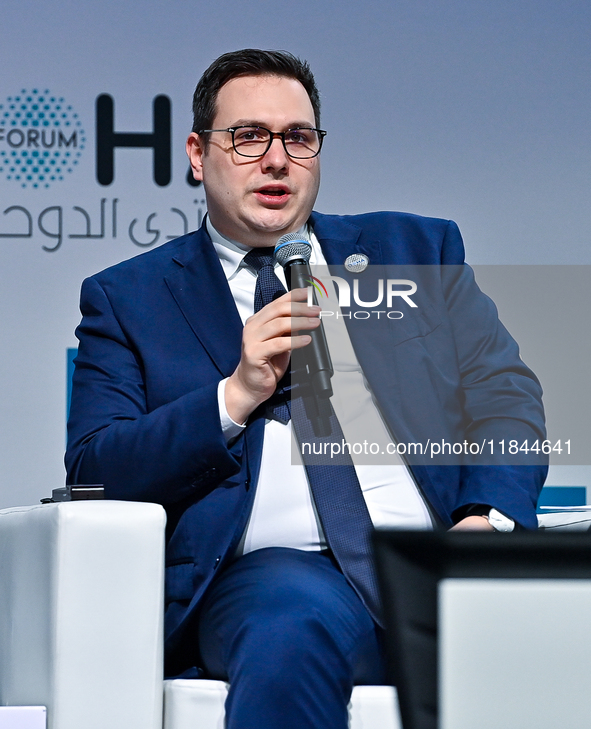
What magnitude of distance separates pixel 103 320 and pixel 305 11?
1840 mm

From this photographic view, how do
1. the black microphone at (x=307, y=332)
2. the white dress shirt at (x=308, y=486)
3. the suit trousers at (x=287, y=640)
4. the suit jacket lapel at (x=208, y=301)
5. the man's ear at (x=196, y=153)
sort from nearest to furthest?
1. the suit trousers at (x=287, y=640)
2. the black microphone at (x=307, y=332)
3. the white dress shirt at (x=308, y=486)
4. the suit jacket lapel at (x=208, y=301)
5. the man's ear at (x=196, y=153)

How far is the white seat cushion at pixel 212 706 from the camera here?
1.23 m

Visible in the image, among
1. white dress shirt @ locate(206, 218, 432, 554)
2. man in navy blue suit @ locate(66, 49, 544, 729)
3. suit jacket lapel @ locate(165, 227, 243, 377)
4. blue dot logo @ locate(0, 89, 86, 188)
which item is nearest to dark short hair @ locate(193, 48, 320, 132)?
man in navy blue suit @ locate(66, 49, 544, 729)

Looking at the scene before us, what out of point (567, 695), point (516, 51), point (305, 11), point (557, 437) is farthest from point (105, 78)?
point (567, 695)

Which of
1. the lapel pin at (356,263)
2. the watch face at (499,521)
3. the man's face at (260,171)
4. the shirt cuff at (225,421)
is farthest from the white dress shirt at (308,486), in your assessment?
the man's face at (260,171)

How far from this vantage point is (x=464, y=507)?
4.94 ft

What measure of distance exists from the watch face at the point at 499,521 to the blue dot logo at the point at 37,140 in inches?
83.5

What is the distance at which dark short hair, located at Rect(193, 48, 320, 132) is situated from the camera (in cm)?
179

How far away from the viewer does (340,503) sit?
147cm

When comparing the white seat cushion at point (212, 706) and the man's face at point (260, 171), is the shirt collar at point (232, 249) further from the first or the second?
the white seat cushion at point (212, 706)

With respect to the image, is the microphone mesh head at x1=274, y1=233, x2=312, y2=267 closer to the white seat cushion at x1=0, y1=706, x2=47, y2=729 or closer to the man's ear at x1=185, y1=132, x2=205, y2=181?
the man's ear at x1=185, y1=132, x2=205, y2=181

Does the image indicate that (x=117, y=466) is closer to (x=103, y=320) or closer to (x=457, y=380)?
(x=103, y=320)

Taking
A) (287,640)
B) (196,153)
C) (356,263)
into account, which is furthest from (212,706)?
(196,153)

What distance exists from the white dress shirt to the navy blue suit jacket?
0.03m
